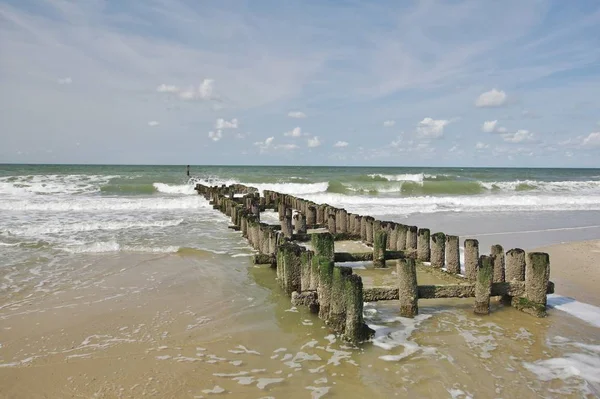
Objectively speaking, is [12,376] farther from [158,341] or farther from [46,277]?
[46,277]

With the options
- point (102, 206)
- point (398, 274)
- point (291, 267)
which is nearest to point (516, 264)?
point (398, 274)

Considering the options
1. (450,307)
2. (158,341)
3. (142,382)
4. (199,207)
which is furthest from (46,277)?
(199,207)

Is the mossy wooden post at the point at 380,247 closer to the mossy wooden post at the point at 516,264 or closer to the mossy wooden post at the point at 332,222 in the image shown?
the mossy wooden post at the point at 516,264

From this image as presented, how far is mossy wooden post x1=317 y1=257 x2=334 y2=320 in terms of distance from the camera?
16.3 feet

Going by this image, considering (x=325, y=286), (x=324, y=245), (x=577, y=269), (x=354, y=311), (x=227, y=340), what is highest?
(x=324, y=245)

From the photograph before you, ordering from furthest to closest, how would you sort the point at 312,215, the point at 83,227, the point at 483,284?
the point at 83,227, the point at 312,215, the point at 483,284

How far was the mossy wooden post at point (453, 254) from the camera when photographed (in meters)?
7.05

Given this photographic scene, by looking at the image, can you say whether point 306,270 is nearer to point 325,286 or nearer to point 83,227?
point 325,286

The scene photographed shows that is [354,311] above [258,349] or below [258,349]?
above

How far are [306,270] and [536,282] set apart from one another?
9.25 ft

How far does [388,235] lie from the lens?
28.1 ft

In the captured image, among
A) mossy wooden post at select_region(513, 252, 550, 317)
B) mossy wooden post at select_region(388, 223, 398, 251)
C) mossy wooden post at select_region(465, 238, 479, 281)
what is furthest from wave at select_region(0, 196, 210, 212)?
mossy wooden post at select_region(513, 252, 550, 317)

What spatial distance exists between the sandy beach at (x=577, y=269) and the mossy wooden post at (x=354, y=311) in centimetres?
372

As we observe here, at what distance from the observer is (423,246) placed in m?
7.72
